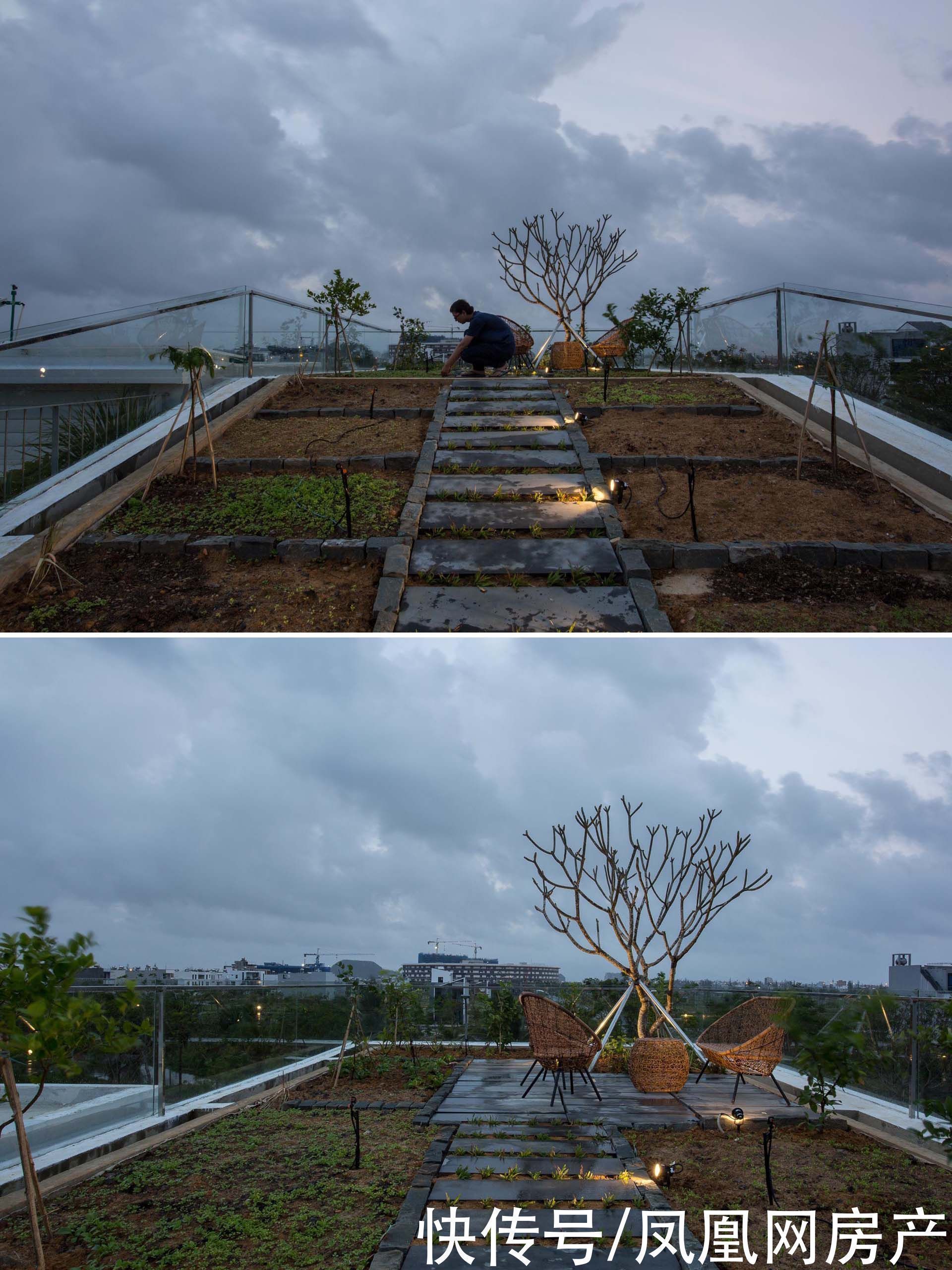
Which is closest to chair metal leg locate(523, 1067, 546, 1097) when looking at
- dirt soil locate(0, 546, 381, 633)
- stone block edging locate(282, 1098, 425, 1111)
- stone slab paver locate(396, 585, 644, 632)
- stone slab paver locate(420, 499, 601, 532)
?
stone slab paver locate(396, 585, 644, 632)

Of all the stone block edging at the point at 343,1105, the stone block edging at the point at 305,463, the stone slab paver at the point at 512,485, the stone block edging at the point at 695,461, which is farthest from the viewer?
Result: the stone block edging at the point at 305,463

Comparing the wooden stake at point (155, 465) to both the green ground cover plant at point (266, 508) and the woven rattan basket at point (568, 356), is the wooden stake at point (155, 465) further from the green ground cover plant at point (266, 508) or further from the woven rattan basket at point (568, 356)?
the woven rattan basket at point (568, 356)

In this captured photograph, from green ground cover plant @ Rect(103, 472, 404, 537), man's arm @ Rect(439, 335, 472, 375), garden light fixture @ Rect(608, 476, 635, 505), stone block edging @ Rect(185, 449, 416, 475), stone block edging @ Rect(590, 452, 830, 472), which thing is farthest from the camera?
man's arm @ Rect(439, 335, 472, 375)

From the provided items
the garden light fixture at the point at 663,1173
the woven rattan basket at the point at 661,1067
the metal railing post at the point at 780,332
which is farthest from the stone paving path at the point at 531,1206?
the metal railing post at the point at 780,332

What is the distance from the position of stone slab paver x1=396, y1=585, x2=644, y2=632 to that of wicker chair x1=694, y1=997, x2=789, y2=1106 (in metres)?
1.35

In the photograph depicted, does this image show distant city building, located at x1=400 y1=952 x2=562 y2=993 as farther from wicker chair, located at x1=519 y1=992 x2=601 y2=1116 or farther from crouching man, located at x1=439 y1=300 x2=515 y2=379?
crouching man, located at x1=439 y1=300 x2=515 y2=379

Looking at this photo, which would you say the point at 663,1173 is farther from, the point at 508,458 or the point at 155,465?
the point at 155,465

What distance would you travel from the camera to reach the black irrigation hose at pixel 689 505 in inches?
227

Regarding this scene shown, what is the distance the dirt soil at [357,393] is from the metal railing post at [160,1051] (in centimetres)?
648

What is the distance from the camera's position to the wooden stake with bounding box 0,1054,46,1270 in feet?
8.53

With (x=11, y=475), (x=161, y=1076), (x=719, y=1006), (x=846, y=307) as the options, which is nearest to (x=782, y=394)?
(x=846, y=307)

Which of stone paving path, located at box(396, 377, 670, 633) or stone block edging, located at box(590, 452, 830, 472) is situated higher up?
stone block edging, located at box(590, 452, 830, 472)

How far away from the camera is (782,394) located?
974 centimetres

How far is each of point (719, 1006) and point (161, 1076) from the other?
15.0 ft
